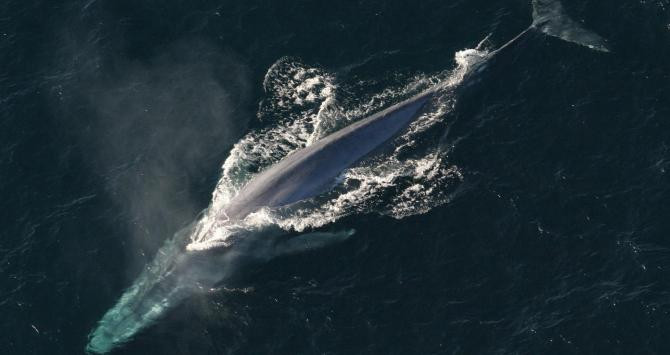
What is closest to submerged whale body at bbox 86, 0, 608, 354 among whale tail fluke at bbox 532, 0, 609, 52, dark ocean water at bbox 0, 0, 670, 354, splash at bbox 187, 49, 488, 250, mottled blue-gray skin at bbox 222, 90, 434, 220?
mottled blue-gray skin at bbox 222, 90, 434, 220

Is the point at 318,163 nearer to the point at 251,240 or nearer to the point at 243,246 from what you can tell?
the point at 251,240

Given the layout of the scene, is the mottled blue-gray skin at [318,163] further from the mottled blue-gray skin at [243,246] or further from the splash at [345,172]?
the splash at [345,172]

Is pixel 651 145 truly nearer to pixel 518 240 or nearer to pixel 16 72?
pixel 518 240

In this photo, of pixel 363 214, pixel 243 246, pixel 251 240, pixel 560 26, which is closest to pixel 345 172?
pixel 363 214

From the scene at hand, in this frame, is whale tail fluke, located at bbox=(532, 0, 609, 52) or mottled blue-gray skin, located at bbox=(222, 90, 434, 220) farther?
whale tail fluke, located at bbox=(532, 0, 609, 52)

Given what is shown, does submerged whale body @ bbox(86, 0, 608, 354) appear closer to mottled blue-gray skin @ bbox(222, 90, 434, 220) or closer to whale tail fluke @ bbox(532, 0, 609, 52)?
mottled blue-gray skin @ bbox(222, 90, 434, 220)
